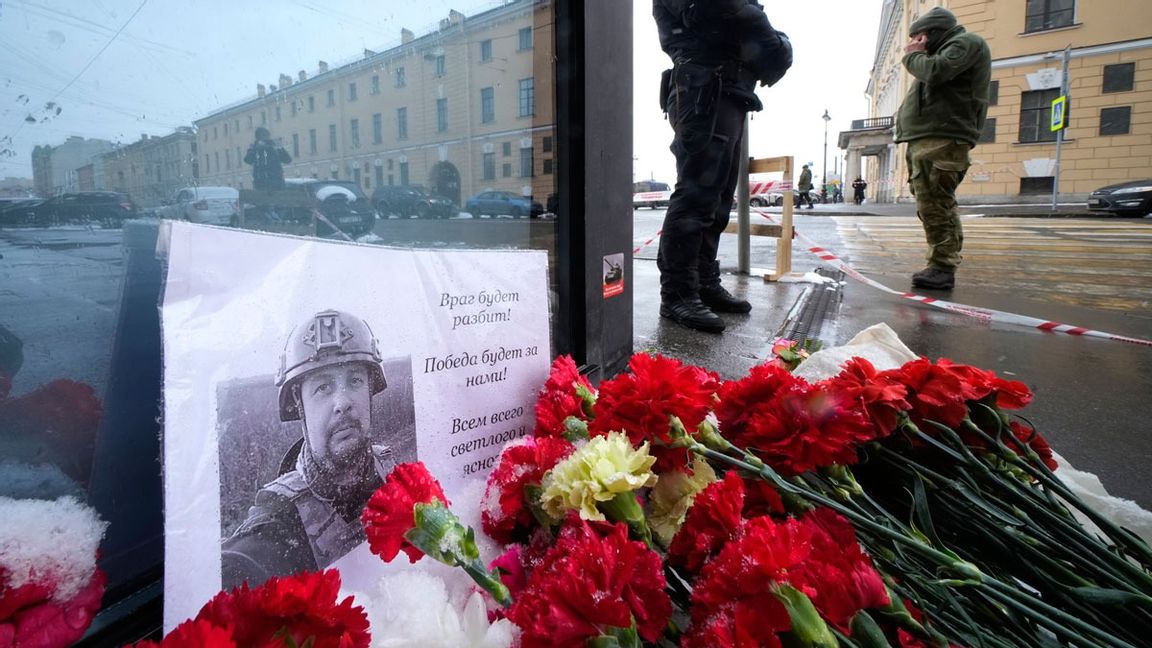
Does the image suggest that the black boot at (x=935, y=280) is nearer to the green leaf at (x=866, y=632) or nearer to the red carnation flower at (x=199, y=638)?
the green leaf at (x=866, y=632)

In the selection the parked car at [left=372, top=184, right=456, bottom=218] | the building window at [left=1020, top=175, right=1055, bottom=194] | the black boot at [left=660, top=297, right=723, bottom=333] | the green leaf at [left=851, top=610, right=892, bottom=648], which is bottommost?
the black boot at [left=660, top=297, right=723, bottom=333]

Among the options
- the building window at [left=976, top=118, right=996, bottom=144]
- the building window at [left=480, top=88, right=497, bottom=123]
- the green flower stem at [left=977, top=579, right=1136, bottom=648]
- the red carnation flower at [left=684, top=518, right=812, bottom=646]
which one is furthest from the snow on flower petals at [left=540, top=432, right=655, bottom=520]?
the building window at [left=976, top=118, right=996, bottom=144]

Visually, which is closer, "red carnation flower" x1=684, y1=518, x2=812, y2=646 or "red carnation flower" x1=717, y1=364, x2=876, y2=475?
"red carnation flower" x1=684, y1=518, x2=812, y2=646

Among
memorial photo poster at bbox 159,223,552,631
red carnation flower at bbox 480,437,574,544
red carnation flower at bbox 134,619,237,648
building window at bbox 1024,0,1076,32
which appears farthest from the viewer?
building window at bbox 1024,0,1076,32

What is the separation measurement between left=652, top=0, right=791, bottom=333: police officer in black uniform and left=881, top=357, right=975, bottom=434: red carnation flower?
7.30 ft

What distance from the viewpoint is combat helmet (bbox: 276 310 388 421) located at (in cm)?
75

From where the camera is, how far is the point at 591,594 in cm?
49

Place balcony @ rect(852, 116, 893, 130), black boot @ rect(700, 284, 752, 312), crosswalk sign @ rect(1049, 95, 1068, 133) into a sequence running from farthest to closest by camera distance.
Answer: balcony @ rect(852, 116, 893, 130) < crosswalk sign @ rect(1049, 95, 1068, 133) < black boot @ rect(700, 284, 752, 312)

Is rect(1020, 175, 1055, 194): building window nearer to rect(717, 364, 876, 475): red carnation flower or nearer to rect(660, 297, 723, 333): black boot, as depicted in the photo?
Result: rect(660, 297, 723, 333): black boot

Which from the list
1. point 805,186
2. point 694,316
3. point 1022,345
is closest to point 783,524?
point 694,316

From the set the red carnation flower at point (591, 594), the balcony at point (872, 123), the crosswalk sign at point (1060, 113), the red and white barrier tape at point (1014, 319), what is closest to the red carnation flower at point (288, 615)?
the red carnation flower at point (591, 594)

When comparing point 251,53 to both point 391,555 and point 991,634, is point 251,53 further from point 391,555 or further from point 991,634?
point 991,634

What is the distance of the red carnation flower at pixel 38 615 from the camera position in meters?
0.56

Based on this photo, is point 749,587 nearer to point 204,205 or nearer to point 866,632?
point 866,632
